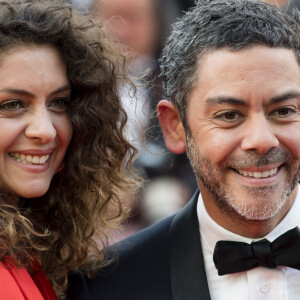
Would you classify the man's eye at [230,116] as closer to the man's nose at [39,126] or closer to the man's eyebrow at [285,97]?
the man's eyebrow at [285,97]

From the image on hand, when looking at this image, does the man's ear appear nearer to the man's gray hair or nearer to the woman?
the man's gray hair

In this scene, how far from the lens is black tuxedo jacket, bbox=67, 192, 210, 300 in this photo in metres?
3.06

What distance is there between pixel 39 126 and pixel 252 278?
3.70ft

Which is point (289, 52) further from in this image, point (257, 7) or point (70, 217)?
point (70, 217)

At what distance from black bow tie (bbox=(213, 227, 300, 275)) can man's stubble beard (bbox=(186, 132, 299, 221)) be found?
118mm

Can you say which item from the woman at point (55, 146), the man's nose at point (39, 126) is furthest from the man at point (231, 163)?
the man's nose at point (39, 126)

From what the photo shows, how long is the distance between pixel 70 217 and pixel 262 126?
1145 millimetres

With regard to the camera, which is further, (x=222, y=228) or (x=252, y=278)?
(x=222, y=228)

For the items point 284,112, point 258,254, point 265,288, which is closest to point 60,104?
point 284,112

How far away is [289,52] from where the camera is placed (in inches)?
116

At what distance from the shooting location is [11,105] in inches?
115

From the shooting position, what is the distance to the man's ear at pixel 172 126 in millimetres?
3270

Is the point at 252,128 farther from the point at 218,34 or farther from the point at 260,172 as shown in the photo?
the point at 218,34

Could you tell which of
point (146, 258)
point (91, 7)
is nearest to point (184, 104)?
point (146, 258)
